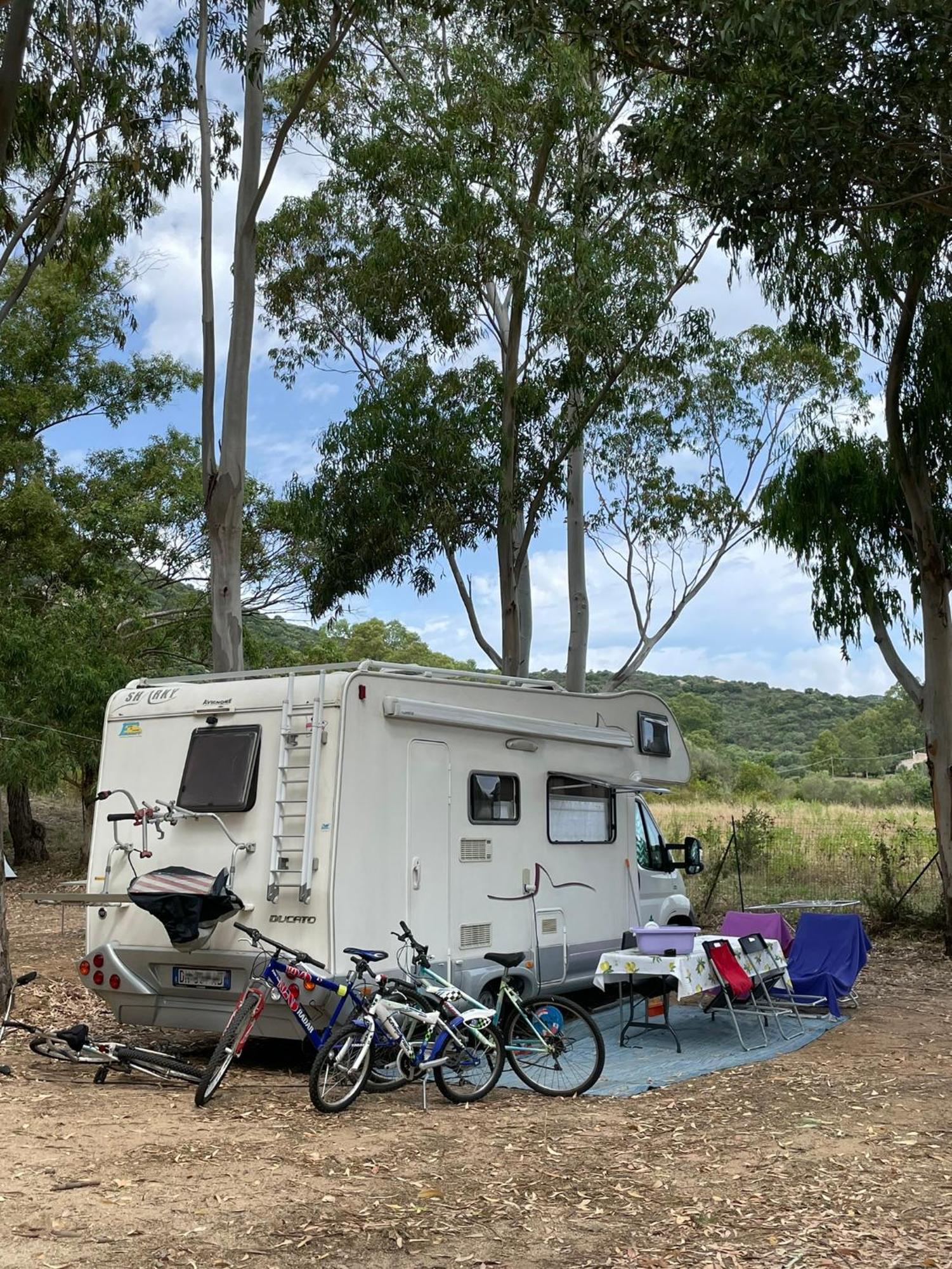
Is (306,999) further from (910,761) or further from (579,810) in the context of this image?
(910,761)

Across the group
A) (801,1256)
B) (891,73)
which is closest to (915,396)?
(891,73)

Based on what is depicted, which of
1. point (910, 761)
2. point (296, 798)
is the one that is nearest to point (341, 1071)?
point (296, 798)

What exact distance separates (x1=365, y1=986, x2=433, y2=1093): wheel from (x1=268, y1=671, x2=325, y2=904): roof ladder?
765mm

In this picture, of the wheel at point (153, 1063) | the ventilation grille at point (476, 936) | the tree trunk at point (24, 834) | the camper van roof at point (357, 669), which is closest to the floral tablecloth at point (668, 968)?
the ventilation grille at point (476, 936)

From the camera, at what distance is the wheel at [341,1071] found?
258 inches

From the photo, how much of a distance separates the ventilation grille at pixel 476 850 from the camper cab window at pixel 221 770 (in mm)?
1430

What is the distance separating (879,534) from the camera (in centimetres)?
1477

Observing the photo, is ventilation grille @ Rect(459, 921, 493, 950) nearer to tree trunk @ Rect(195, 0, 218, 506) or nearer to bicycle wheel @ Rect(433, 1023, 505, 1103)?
bicycle wheel @ Rect(433, 1023, 505, 1103)

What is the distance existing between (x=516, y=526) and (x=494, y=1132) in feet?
37.7

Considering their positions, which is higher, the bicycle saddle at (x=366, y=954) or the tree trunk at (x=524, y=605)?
the tree trunk at (x=524, y=605)

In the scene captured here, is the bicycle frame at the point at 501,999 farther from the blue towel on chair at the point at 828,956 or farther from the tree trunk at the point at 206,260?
the tree trunk at the point at 206,260

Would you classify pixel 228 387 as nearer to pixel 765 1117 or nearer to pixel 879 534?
pixel 879 534

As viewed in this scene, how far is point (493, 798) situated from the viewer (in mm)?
8461

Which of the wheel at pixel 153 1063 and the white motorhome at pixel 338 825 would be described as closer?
the wheel at pixel 153 1063
